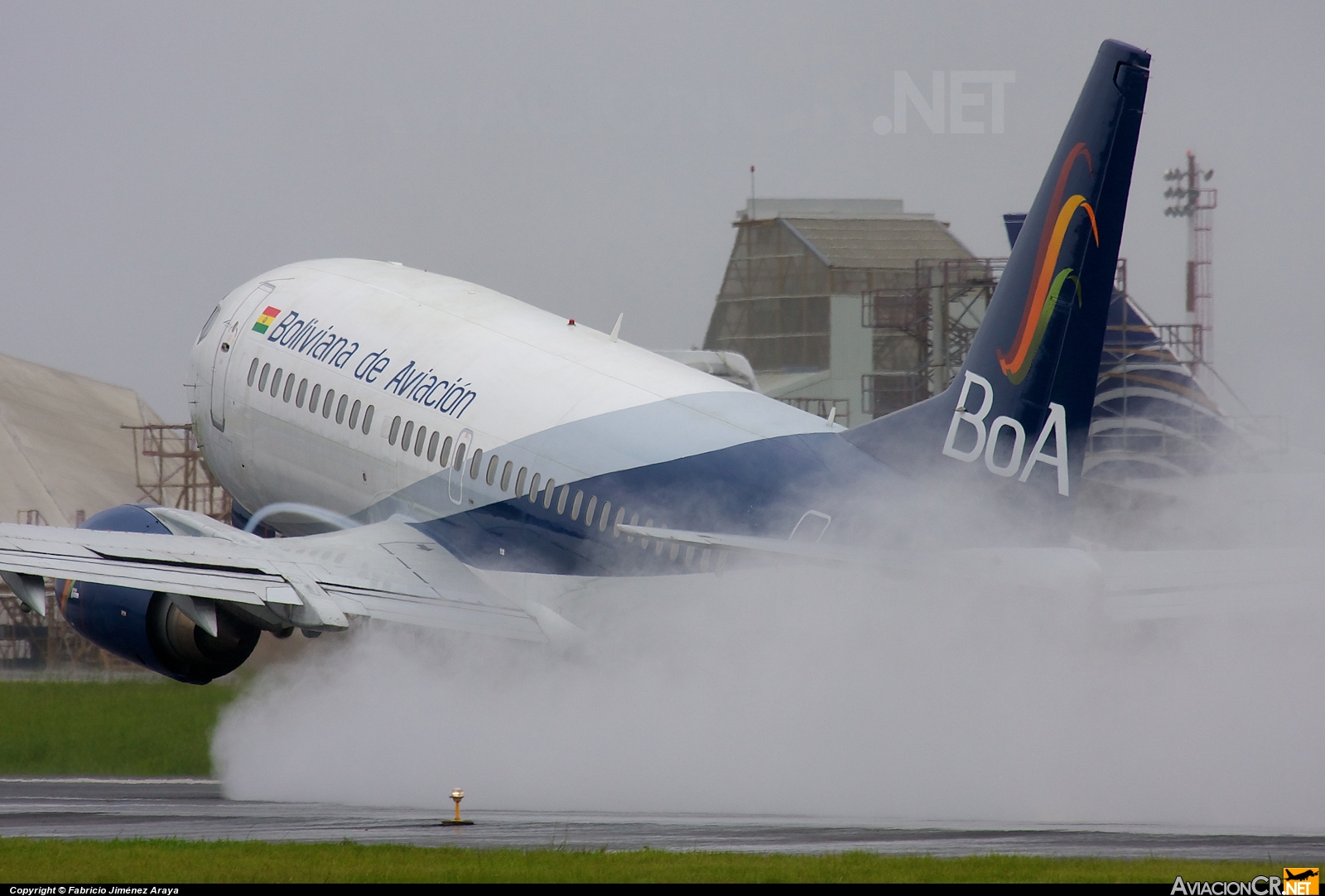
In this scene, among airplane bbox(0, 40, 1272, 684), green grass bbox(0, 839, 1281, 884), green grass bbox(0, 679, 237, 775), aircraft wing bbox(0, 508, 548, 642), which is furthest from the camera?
green grass bbox(0, 679, 237, 775)

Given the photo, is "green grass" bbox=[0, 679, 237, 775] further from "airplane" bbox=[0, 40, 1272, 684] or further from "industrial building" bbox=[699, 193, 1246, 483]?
"industrial building" bbox=[699, 193, 1246, 483]

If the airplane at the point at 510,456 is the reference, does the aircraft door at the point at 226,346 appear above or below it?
above

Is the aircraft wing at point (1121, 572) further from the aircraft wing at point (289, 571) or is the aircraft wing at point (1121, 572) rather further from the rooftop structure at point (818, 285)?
the rooftop structure at point (818, 285)

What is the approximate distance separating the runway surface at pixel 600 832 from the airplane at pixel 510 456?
105 inches

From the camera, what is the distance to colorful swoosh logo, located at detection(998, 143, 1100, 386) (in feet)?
62.4

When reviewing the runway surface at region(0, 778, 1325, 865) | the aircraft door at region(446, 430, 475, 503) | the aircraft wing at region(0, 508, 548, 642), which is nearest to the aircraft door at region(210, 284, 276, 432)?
the aircraft wing at region(0, 508, 548, 642)

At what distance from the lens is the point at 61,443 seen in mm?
84562

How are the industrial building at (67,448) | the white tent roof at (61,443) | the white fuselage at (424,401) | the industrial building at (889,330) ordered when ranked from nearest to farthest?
1. the white fuselage at (424,401)
2. the industrial building at (889,330)
3. the industrial building at (67,448)
4. the white tent roof at (61,443)

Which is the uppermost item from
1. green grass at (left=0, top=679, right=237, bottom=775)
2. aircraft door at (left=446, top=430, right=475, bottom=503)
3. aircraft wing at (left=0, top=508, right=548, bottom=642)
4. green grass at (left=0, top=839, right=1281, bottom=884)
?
aircraft door at (left=446, top=430, right=475, bottom=503)

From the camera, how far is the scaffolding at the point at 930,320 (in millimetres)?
57281

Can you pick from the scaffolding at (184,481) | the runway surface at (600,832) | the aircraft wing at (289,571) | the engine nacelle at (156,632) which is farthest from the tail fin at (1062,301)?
the scaffolding at (184,481)

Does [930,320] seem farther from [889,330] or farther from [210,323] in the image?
[210,323]

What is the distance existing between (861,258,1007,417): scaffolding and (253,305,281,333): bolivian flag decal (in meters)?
28.7

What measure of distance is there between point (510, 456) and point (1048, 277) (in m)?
8.12
